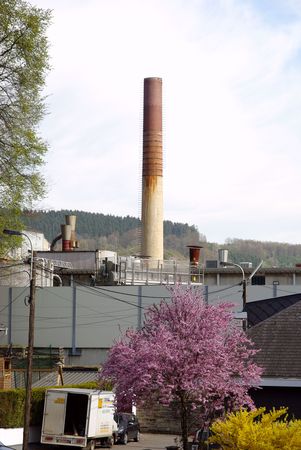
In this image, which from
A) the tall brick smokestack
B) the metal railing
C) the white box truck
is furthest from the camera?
the tall brick smokestack

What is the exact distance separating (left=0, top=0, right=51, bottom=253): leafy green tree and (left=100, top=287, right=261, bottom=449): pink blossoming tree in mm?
13274

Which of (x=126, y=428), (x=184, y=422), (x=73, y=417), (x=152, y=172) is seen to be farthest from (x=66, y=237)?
(x=184, y=422)

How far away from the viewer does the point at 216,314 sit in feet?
98.6

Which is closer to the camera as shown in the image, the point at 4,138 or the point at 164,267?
the point at 4,138

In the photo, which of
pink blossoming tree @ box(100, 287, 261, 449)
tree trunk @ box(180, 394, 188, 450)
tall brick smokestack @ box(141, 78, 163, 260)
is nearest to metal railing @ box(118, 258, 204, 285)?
tall brick smokestack @ box(141, 78, 163, 260)

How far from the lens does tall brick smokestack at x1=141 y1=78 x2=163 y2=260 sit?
7150 cm

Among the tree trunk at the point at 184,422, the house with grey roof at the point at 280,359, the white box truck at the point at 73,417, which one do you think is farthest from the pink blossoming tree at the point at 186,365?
the white box truck at the point at 73,417

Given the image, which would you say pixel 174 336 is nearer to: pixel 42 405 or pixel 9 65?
pixel 42 405

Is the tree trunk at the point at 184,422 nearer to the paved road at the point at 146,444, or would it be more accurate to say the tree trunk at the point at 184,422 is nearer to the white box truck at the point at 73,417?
the white box truck at the point at 73,417

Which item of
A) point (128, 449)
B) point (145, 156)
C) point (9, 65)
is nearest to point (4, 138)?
point (9, 65)

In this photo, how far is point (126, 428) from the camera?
4309cm

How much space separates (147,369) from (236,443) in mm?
8835

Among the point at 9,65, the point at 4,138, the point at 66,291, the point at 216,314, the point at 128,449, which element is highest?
the point at 9,65

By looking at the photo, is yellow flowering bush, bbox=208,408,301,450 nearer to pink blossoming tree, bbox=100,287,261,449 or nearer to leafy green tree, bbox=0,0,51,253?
pink blossoming tree, bbox=100,287,261,449
